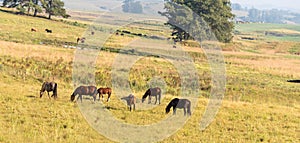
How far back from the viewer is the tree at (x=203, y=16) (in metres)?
72.4

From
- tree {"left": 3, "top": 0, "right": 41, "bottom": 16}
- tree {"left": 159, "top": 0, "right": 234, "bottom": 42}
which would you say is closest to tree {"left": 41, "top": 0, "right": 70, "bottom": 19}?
tree {"left": 3, "top": 0, "right": 41, "bottom": 16}

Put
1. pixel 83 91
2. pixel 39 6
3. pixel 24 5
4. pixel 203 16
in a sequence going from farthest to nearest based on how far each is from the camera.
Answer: pixel 39 6, pixel 24 5, pixel 203 16, pixel 83 91

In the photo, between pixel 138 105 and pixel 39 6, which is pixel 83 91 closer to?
pixel 138 105

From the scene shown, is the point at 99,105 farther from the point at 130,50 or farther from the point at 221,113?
the point at 130,50

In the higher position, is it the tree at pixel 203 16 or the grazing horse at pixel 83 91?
the tree at pixel 203 16

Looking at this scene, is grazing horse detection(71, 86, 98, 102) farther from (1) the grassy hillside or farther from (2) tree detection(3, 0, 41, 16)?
(2) tree detection(3, 0, 41, 16)

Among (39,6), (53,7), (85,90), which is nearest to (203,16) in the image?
(53,7)

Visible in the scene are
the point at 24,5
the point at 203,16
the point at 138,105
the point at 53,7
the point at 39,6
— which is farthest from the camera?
the point at 53,7

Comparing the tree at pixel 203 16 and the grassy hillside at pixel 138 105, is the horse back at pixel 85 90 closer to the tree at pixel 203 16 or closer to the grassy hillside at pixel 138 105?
the grassy hillside at pixel 138 105

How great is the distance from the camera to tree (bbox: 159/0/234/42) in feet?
238

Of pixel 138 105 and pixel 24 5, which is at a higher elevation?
pixel 24 5

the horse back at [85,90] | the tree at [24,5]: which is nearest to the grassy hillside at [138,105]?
the horse back at [85,90]

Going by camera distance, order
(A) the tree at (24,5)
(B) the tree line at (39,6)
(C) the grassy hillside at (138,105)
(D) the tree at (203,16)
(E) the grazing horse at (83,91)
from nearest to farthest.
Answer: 1. (C) the grassy hillside at (138,105)
2. (E) the grazing horse at (83,91)
3. (D) the tree at (203,16)
4. (A) the tree at (24,5)
5. (B) the tree line at (39,6)

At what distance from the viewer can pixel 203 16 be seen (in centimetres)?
7631
